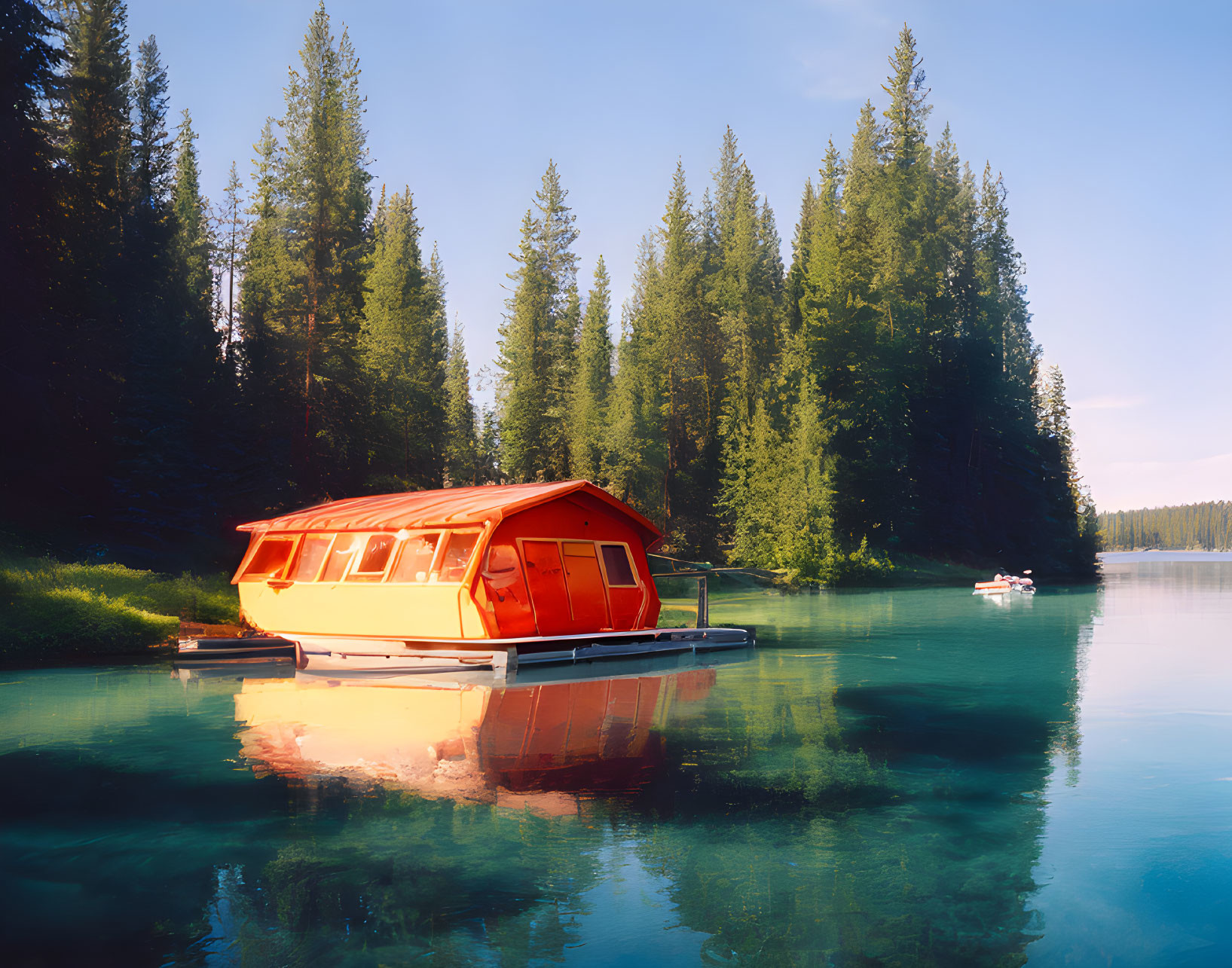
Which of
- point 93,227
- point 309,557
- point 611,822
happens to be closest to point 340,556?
point 309,557

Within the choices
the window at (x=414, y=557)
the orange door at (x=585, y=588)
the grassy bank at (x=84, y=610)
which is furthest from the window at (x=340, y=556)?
the grassy bank at (x=84, y=610)

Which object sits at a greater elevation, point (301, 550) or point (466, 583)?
point (301, 550)

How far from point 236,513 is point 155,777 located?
1047 inches

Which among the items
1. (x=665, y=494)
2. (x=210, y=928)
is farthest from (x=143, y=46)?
(x=210, y=928)

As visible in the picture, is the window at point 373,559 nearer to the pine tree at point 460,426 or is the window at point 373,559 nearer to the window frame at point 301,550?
the window frame at point 301,550

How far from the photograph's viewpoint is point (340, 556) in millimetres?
19953

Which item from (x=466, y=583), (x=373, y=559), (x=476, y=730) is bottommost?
(x=476, y=730)

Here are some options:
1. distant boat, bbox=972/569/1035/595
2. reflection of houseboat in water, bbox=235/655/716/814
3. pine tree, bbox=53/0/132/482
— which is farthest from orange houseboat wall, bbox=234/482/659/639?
distant boat, bbox=972/569/1035/595

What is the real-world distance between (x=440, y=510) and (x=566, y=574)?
9.62 feet

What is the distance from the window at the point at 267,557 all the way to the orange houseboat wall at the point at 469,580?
0.21m

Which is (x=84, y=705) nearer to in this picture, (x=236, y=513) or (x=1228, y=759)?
(x=1228, y=759)

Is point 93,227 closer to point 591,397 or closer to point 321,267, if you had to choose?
point 321,267

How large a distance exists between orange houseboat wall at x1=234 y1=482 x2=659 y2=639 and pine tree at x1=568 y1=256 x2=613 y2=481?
36533 mm

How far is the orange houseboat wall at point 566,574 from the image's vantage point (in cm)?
1788
